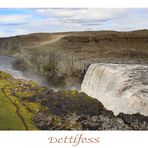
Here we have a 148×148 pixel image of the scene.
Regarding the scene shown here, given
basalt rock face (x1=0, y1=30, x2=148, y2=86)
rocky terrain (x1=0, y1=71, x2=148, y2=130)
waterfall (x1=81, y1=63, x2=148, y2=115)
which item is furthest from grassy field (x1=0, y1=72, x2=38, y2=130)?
waterfall (x1=81, y1=63, x2=148, y2=115)

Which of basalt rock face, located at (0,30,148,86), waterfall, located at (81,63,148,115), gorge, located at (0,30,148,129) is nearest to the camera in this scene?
waterfall, located at (81,63,148,115)

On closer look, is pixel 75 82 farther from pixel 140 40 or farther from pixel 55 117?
pixel 140 40

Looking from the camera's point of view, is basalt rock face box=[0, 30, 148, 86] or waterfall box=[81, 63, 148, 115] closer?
waterfall box=[81, 63, 148, 115]

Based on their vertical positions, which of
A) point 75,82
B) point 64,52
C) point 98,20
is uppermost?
point 98,20

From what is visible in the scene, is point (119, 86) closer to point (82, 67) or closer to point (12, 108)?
point (82, 67)

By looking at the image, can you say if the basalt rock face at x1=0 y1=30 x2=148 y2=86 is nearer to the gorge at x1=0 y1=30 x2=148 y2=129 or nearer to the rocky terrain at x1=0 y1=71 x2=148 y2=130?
the gorge at x1=0 y1=30 x2=148 y2=129

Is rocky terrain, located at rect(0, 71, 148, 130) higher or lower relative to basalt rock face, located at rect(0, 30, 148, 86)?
lower

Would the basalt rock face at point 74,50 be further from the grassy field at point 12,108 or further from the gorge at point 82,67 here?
the grassy field at point 12,108
